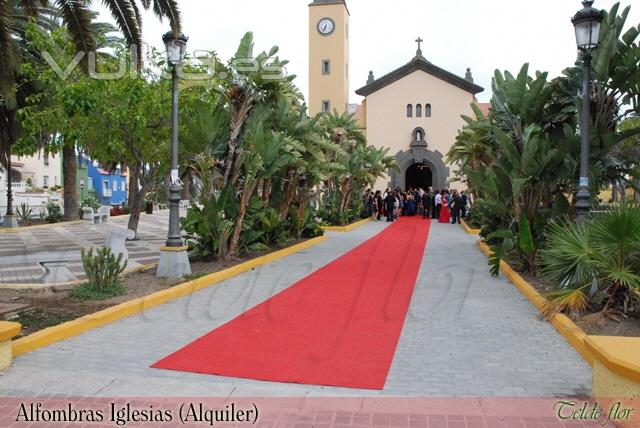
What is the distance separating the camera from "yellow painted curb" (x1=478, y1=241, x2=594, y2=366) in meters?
5.45

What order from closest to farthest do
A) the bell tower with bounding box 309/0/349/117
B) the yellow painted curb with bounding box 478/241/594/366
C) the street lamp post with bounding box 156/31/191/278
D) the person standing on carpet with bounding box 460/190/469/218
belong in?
the yellow painted curb with bounding box 478/241/594/366, the street lamp post with bounding box 156/31/191/278, the person standing on carpet with bounding box 460/190/469/218, the bell tower with bounding box 309/0/349/117

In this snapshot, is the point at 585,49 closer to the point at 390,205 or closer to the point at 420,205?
the point at 390,205

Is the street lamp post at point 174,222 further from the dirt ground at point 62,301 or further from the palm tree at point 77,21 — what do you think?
the palm tree at point 77,21

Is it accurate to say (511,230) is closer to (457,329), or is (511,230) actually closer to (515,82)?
(515,82)

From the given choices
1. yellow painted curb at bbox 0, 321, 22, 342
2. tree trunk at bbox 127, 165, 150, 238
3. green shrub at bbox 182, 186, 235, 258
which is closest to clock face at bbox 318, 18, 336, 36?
tree trunk at bbox 127, 165, 150, 238

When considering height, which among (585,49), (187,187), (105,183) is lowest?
(187,187)

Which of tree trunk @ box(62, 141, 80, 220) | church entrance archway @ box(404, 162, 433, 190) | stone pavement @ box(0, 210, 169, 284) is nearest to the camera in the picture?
stone pavement @ box(0, 210, 169, 284)

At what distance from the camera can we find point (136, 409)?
13.6 feet

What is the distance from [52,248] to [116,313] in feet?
31.1

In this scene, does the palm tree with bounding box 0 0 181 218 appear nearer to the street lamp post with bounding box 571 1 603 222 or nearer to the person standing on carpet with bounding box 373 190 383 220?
the street lamp post with bounding box 571 1 603 222

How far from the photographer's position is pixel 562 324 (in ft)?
20.7

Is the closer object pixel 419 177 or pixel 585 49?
pixel 585 49

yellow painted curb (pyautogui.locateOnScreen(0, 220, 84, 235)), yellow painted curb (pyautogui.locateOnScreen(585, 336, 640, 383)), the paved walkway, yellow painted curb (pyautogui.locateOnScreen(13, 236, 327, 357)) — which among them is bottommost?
the paved walkway

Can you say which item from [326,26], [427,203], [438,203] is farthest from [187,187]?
[326,26]
